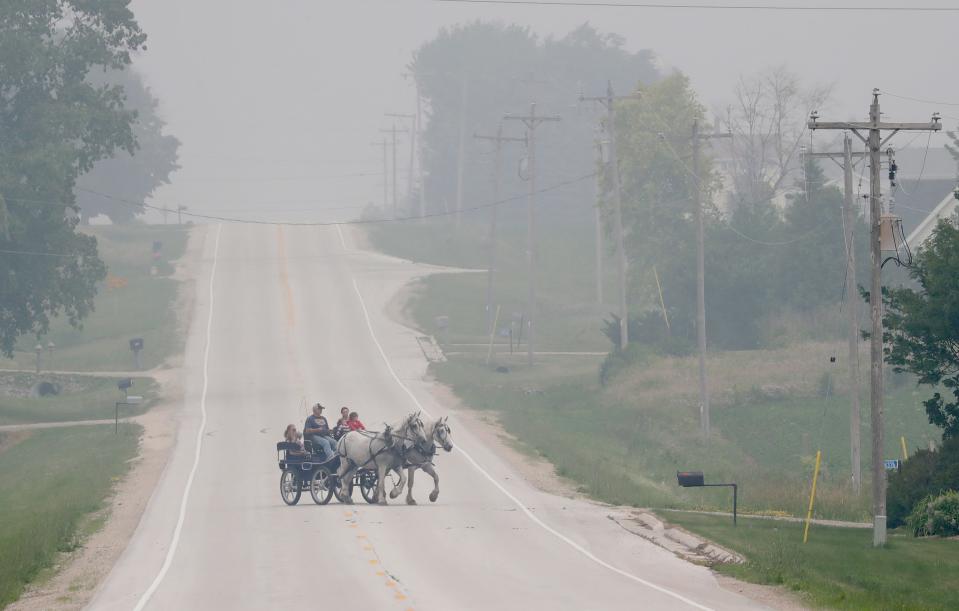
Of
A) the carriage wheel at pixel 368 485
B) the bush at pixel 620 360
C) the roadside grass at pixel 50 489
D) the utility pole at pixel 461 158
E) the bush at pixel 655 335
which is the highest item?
the utility pole at pixel 461 158

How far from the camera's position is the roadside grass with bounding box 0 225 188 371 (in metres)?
67.7

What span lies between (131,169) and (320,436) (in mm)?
87607

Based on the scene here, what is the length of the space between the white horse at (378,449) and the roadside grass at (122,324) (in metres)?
30.0

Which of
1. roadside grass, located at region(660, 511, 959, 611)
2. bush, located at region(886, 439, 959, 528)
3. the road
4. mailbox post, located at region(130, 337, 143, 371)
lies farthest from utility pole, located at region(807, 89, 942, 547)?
mailbox post, located at region(130, 337, 143, 371)

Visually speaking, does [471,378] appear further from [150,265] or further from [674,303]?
[150,265]

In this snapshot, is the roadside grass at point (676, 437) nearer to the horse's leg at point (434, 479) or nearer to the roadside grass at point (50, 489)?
the horse's leg at point (434, 479)

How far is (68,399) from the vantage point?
58.7 m

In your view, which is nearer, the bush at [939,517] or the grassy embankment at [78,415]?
the bush at [939,517]

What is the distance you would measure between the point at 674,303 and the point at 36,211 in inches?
1375

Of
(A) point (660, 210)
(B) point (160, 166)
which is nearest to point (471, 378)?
(A) point (660, 210)

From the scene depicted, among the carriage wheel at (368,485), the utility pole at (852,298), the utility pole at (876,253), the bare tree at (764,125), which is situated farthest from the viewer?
the bare tree at (764,125)

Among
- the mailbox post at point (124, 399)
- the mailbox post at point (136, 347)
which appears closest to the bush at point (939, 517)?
the mailbox post at point (124, 399)

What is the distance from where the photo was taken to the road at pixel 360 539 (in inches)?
798

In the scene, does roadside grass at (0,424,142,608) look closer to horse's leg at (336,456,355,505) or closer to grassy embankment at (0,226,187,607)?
grassy embankment at (0,226,187,607)
